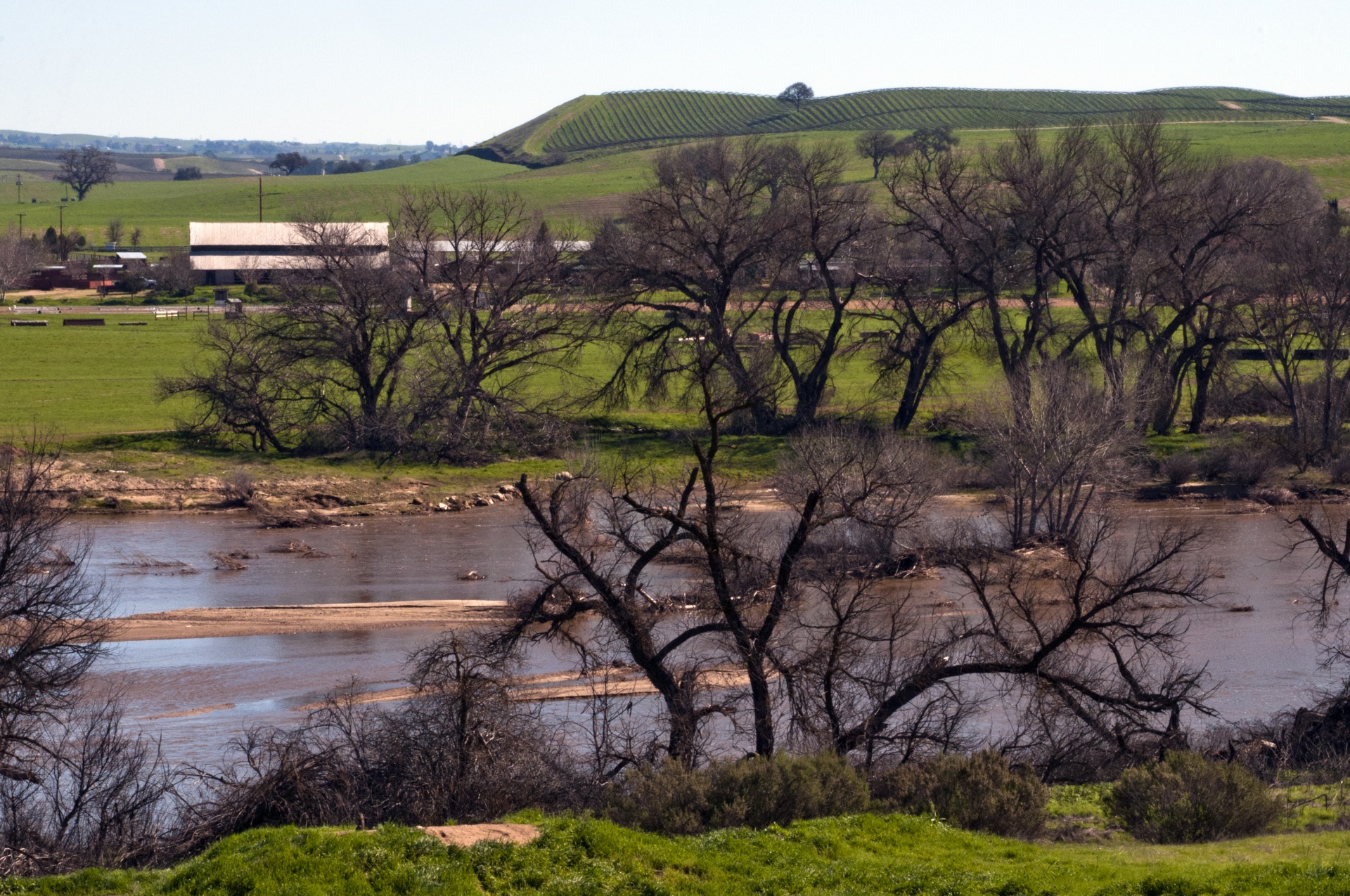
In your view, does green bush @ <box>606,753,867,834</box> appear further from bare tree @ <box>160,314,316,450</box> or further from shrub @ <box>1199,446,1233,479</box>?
bare tree @ <box>160,314,316,450</box>

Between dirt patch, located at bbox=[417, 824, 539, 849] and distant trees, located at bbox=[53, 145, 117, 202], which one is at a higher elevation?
distant trees, located at bbox=[53, 145, 117, 202]

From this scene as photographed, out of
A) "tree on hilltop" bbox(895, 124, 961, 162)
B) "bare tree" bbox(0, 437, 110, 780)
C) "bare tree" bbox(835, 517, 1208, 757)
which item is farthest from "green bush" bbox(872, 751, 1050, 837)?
"tree on hilltop" bbox(895, 124, 961, 162)

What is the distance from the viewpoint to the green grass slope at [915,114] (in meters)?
174

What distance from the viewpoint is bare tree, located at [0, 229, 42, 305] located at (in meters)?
88.8

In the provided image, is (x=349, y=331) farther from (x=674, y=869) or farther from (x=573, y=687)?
(x=674, y=869)

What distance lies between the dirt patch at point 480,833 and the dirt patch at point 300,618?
1347 cm

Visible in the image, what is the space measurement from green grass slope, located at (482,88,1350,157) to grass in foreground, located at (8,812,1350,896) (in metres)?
165

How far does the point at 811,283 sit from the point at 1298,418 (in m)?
16.5

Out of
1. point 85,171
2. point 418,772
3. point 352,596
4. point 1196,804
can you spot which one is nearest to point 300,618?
point 352,596

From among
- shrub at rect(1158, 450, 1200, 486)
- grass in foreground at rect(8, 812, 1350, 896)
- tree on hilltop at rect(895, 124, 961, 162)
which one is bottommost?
shrub at rect(1158, 450, 1200, 486)

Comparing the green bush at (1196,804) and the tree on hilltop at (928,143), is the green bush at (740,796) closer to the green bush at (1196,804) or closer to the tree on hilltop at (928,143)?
the green bush at (1196,804)

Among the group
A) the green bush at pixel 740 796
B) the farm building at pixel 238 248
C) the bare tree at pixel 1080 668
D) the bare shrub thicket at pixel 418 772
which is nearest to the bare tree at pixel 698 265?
the bare tree at pixel 1080 668

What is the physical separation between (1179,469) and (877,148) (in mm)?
97749

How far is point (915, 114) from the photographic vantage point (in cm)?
18212
